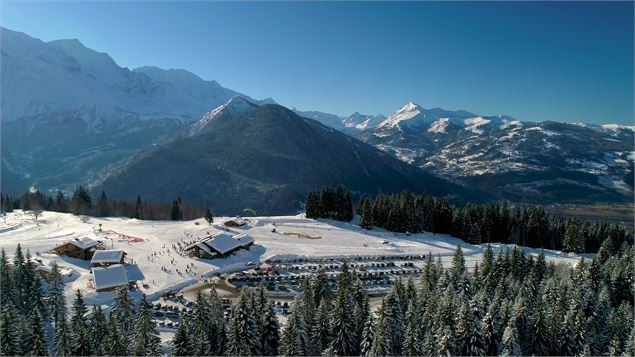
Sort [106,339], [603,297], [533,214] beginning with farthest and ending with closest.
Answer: [533,214] → [603,297] → [106,339]

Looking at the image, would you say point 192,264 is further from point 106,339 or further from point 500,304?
point 500,304

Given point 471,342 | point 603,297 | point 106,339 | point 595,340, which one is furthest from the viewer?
point 603,297

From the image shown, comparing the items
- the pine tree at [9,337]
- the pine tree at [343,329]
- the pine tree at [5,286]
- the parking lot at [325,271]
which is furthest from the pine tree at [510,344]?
the pine tree at [5,286]

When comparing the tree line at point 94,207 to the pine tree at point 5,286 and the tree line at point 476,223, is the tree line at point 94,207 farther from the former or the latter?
the pine tree at point 5,286

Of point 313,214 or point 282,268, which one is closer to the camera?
point 282,268

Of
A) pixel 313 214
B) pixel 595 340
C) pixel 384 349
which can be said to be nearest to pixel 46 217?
pixel 313 214

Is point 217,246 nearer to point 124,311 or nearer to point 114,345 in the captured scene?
point 124,311

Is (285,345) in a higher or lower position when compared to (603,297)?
lower
